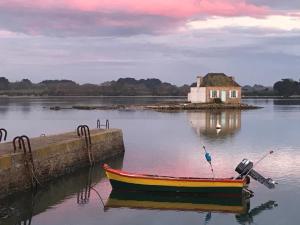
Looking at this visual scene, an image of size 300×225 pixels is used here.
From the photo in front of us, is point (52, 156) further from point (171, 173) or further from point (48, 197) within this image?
point (171, 173)

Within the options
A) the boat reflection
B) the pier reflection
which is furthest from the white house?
the boat reflection

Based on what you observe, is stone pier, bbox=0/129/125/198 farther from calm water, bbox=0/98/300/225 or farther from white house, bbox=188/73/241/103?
white house, bbox=188/73/241/103

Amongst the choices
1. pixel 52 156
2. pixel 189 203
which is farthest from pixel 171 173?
pixel 52 156

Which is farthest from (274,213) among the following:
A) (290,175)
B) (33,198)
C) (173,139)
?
(173,139)

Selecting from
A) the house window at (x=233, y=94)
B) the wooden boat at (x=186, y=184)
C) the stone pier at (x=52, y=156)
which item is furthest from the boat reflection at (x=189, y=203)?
the house window at (x=233, y=94)

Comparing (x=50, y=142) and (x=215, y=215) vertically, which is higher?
(x=50, y=142)

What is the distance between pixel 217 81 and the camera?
3622 inches

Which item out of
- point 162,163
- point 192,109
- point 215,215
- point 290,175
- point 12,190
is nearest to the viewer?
point 215,215

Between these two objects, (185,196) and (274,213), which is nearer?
(274,213)

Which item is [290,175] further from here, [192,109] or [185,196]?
[192,109]

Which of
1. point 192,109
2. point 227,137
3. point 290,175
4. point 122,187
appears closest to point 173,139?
point 227,137

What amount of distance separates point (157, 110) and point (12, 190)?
7473cm

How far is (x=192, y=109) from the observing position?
91.6 metres

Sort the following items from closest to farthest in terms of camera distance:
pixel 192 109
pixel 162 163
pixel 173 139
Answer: pixel 162 163 → pixel 173 139 → pixel 192 109
